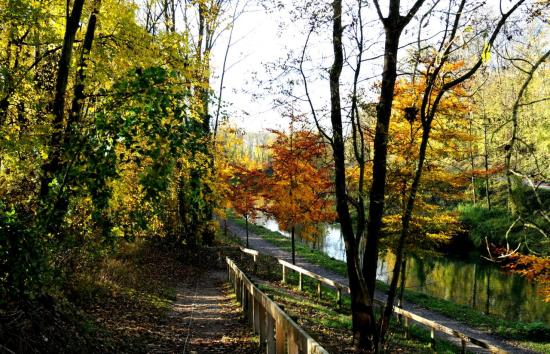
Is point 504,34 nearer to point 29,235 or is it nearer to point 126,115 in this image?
point 126,115

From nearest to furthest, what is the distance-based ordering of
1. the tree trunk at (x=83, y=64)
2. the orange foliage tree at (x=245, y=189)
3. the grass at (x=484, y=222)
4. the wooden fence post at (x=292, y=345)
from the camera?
the wooden fence post at (x=292, y=345)
the tree trunk at (x=83, y=64)
the orange foliage tree at (x=245, y=189)
the grass at (x=484, y=222)

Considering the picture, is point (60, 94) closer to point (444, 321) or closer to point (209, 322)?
point (209, 322)

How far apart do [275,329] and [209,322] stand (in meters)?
3.44

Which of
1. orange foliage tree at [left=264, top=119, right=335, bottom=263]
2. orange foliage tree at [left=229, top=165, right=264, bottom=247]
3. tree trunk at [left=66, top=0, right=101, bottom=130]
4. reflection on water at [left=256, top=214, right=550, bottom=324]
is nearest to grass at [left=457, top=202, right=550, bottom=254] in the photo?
reflection on water at [left=256, top=214, right=550, bottom=324]

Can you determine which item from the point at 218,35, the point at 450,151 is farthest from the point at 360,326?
the point at 218,35

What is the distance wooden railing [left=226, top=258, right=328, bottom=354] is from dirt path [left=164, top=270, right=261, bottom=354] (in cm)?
36

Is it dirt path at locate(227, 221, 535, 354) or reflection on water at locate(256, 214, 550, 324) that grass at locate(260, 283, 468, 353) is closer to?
dirt path at locate(227, 221, 535, 354)

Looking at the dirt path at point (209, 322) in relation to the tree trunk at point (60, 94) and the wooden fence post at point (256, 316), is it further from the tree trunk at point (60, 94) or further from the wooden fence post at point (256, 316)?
the tree trunk at point (60, 94)

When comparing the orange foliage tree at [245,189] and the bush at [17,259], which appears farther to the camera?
the orange foliage tree at [245,189]

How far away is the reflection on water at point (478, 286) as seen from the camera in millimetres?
20383

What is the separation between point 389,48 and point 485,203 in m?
33.5

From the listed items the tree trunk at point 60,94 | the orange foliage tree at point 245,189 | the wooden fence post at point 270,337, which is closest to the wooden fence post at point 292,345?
the wooden fence post at point 270,337

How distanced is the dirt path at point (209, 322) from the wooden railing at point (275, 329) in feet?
1.19

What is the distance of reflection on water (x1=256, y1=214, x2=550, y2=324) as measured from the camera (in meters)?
20.4
